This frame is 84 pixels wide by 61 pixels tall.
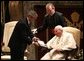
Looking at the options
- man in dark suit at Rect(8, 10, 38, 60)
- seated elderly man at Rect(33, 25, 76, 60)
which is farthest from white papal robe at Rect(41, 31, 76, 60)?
man in dark suit at Rect(8, 10, 38, 60)

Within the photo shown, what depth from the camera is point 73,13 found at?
5762 mm

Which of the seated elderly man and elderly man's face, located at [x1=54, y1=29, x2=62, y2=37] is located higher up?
elderly man's face, located at [x1=54, y1=29, x2=62, y2=37]

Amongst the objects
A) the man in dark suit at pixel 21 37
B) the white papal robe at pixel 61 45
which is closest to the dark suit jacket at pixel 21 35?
the man in dark suit at pixel 21 37

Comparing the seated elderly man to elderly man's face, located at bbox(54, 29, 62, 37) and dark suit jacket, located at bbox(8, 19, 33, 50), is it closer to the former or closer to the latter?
elderly man's face, located at bbox(54, 29, 62, 37)

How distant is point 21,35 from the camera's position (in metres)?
4.27

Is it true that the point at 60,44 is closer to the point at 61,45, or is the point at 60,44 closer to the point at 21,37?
the point at 61,45

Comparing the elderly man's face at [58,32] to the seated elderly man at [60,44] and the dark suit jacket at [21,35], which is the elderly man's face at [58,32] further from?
the dark suit jacket at [21,35]

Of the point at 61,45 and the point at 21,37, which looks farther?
the point at 21,37

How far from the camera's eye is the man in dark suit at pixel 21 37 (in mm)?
4238

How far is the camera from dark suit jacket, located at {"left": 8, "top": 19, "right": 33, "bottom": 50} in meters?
4.23

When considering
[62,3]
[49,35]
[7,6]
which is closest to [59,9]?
[62,3]

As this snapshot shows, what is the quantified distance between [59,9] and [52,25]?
0.99m

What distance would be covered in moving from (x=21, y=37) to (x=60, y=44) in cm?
56

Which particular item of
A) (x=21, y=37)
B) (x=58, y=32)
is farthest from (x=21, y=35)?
(x=58, y=32)
